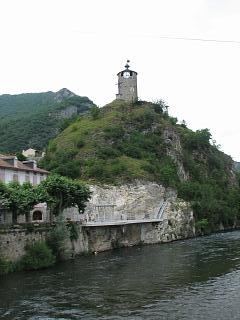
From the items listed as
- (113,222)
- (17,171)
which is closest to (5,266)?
(17,171)

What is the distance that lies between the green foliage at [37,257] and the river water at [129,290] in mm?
1250

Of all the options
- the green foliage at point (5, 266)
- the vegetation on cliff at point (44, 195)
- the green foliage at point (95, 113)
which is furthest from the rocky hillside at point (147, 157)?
the green foliage at point (5, 266)

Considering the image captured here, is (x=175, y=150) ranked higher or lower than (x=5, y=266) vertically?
higher

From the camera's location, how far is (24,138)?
495ft

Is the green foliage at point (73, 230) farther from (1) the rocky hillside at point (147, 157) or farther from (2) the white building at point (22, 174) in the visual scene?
(1) the rocky hillside at point (147, 157)

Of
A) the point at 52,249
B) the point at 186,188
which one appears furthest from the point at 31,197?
the point at 186,188

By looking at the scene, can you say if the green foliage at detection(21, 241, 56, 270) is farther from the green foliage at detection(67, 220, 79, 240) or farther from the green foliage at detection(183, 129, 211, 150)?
the green foliage at detection(183, 129, 211, 150)

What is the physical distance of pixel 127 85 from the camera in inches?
5177

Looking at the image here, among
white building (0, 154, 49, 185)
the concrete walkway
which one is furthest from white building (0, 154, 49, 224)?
the concrete walkway

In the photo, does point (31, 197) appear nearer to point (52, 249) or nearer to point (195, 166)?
point (52, 249)

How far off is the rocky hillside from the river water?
37.8m

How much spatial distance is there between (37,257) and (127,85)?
9155 centimetres

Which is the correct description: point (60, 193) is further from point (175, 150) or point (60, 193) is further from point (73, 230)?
point (175, 150)

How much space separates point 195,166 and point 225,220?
1702 cm
